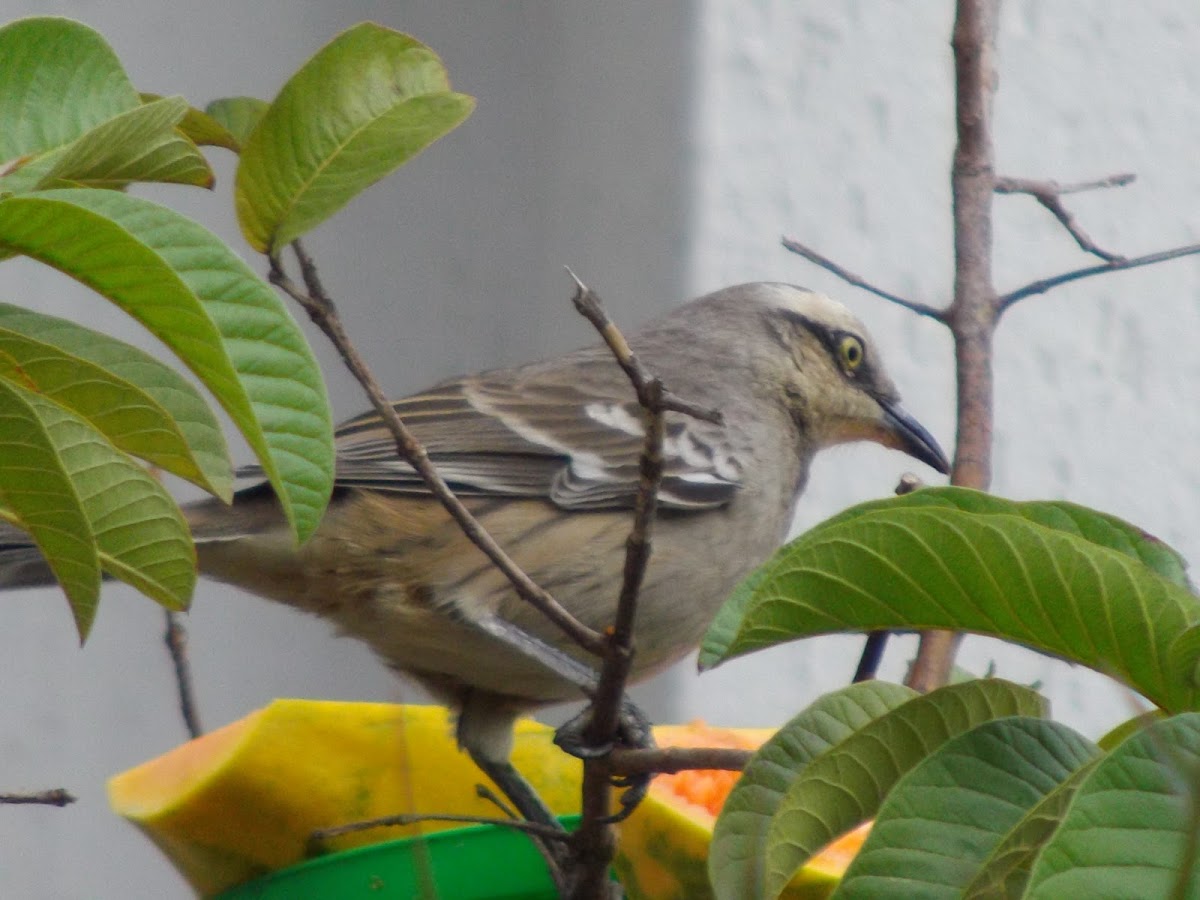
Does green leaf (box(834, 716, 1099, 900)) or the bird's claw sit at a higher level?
green leaf (box(834, 716, 1099, 900))

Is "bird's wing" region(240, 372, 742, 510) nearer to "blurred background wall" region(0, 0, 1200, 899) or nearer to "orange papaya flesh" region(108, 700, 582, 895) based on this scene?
"orange papaya flesh" region(108, 700, 582, 895)

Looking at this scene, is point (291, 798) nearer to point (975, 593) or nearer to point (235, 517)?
point (235, 517)

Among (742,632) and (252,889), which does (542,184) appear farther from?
(742,632)

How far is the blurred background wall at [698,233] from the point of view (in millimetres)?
4438

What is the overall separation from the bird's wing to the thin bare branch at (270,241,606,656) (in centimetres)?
126

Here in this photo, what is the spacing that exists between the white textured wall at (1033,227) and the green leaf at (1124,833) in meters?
3.46

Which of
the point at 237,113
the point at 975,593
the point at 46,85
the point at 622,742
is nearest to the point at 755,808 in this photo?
the point at 975,593

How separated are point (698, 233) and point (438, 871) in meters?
2.63

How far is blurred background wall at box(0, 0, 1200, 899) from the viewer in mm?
4438

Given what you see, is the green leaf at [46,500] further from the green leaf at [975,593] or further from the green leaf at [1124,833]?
the green leaf at [1124,833]

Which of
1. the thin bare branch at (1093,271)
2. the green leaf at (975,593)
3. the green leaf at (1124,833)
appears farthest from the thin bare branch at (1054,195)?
the green leaf at (1124,833)

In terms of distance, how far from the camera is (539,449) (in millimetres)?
3098

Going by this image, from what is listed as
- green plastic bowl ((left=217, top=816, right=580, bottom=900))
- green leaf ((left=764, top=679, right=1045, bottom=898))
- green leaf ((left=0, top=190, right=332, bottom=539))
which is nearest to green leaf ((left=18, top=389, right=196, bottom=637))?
green leaf ((left=0, top=190, right=332, bottom=539))

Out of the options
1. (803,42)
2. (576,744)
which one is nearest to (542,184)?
(803,42)
